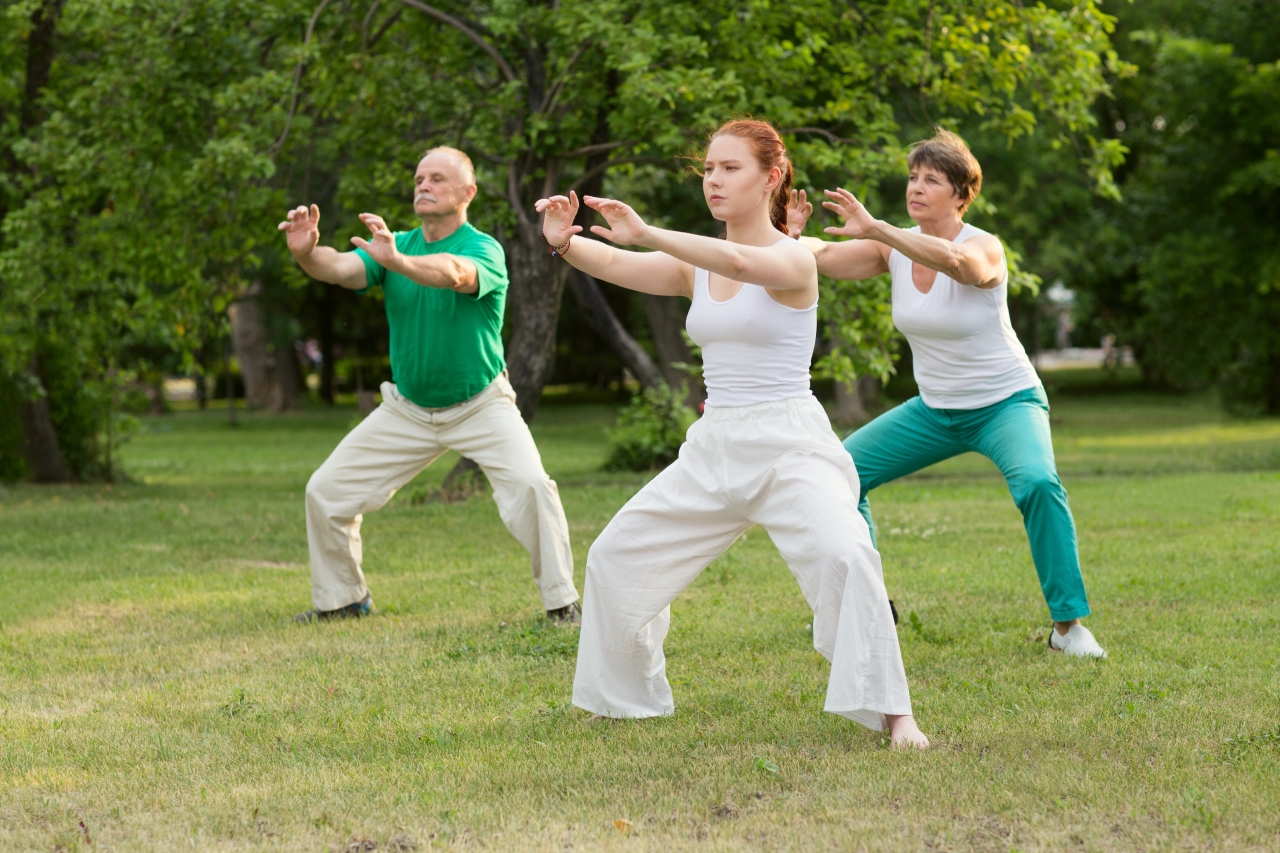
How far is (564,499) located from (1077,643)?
8.28m

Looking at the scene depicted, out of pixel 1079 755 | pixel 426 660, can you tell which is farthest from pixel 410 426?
pixel 1079 755

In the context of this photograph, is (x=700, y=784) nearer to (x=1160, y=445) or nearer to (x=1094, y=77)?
(x=1094, y=77)

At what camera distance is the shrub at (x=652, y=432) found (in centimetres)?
1694

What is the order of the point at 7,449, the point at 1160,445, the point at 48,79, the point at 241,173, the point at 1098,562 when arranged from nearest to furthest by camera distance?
the point at 1098,562
the point at 241,173
the point at 48,79
the point at 7,449
the point at 1160,445

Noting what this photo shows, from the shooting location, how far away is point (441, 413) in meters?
6.87

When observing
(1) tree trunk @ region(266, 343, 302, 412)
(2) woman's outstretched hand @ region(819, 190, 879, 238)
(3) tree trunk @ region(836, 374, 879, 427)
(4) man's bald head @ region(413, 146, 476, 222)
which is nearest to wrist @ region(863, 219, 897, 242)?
(2) woman's outstretched hand @ region(819, 190, 879, 238)

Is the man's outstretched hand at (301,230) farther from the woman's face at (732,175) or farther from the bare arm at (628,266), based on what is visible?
the woman's face at (732,175)

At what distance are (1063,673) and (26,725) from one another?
164 inches

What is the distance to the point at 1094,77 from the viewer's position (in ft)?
39.4

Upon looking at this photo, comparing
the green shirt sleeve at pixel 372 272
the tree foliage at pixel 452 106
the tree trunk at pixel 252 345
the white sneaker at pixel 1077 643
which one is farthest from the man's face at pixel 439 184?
the tree trunk at pixel 252 345

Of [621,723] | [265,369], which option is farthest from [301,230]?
[265,369]

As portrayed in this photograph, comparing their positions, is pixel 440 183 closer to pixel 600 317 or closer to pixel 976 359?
pixel 976 359

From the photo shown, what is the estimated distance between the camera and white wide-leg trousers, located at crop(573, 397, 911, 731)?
4.34 m

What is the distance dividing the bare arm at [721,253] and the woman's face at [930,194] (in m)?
1.48
